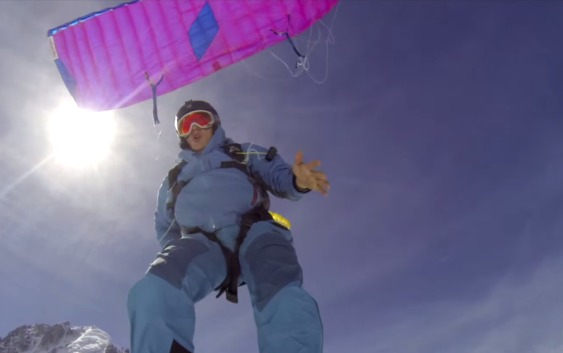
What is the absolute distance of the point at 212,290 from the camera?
379 centimetres

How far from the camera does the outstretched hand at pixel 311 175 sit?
3895 millimetres

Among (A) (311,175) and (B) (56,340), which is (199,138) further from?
(B) (56,340)

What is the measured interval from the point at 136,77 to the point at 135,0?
1469 mm

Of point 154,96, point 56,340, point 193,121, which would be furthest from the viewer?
point 56,340

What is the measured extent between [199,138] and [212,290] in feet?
7.32

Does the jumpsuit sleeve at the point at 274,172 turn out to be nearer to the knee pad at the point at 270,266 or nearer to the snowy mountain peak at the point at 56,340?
the knee pad at the point at 270,266

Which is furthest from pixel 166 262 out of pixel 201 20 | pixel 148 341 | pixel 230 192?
pixel 201 20

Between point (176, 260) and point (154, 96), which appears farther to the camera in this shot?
point (154, 96)

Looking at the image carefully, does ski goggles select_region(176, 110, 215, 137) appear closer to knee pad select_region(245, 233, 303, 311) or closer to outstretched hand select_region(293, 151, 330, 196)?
outstretched hand select_region(293, 151, 330, 196)

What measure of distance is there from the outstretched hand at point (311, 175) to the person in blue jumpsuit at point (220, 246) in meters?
0.01

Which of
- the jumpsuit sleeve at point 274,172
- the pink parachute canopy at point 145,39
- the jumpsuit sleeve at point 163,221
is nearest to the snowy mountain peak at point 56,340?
the pink parachute canopy at point 145,39

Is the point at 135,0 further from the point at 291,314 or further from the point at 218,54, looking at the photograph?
the point at 291,314

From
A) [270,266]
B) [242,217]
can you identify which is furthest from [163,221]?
[270,266]

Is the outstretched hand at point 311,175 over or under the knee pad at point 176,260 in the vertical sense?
over
